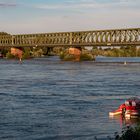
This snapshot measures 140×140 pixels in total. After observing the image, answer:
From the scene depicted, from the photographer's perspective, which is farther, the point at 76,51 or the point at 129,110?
the point at 76,51

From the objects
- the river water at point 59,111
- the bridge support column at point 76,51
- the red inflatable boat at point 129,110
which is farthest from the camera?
the bridge support column at point 76,51

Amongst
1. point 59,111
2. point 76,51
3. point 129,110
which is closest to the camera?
point 129,110

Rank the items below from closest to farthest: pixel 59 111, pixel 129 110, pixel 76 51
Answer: pixel 129 110 < pixel 59 111 < pixel 76 51

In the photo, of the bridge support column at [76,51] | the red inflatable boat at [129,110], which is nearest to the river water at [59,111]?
the red inflatable boat at [129,110]

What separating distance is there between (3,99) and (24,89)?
1256cm

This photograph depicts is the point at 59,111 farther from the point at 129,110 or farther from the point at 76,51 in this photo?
the point at 76,51

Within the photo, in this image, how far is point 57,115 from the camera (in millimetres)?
45125

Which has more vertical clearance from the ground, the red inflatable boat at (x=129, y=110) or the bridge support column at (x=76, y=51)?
the bridge support column at (x=76, y=51)

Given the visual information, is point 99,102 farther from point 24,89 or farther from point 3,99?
point 24,89

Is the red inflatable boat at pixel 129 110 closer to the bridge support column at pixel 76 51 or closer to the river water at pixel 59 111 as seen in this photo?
the river water at pixel 59 111

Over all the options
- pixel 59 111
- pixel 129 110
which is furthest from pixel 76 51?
pixel 129 110

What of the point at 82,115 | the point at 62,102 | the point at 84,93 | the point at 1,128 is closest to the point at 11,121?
the point at 1,128

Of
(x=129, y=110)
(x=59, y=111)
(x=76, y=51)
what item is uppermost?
(x=76, y=51)

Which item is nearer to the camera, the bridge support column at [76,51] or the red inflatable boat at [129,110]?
the red inflatable boat at [129,110]
